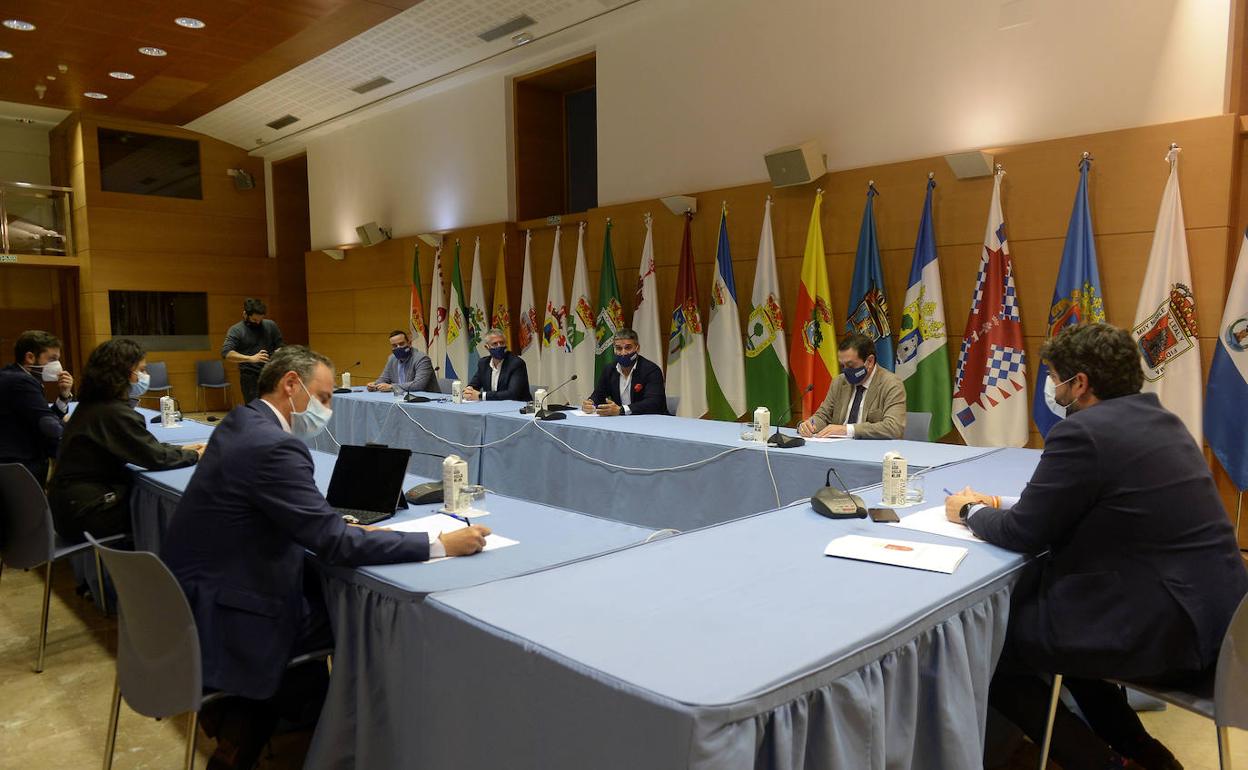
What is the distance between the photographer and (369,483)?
2527mm

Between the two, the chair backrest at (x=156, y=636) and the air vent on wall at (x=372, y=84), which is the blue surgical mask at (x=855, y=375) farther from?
the air vent on wall at (x=372, y=84)

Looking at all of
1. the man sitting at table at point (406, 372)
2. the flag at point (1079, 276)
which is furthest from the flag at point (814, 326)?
the man sitting at table at point (406, 372)

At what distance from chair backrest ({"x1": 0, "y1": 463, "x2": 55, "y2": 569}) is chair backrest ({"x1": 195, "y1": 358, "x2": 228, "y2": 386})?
7.67 meters

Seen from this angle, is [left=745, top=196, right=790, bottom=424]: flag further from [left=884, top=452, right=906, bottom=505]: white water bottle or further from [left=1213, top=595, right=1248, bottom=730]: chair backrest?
[left=1213, top=595, right=1248, bottom=730]: chair backrest

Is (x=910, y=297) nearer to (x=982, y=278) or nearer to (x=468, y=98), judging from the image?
(x=982, y=278)

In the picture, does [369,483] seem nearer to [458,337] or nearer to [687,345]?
[687,345]

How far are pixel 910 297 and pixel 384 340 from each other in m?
6.40

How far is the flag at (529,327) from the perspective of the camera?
24.4 feet

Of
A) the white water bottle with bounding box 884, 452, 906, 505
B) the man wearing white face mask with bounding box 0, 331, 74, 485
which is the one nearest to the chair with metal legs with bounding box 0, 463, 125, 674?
the man wearing white face mask with bounding box 0, 331, 74, 485

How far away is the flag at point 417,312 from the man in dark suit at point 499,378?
254cm

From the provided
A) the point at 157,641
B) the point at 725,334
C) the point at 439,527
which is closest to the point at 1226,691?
the point at 439,527

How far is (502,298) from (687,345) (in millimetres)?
2332

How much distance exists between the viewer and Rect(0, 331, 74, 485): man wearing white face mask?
12.3 feet

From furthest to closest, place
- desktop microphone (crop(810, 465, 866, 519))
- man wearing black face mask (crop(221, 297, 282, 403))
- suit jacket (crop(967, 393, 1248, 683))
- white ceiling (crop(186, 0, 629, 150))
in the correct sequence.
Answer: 1. man wearing black face mask (crop(221, 297, 282, 403))
2. white ceiling (crop(186, 0, 629, 150))
3. desktop microphone (crop(810, 465, 866, 519))
4. suit jacket (crop(967, 393, 1248, 683))
